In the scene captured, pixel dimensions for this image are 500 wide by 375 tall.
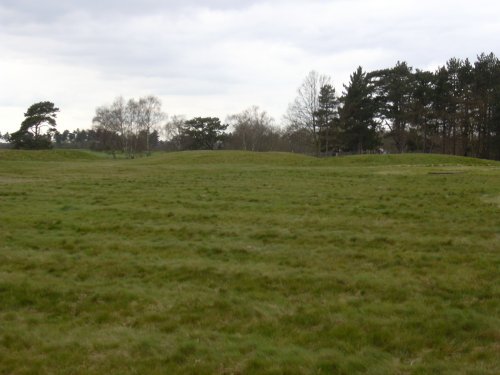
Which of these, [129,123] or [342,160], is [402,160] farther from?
[129,123]

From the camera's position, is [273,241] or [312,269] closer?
[312,269]

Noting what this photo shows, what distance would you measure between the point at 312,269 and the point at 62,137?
547 feet

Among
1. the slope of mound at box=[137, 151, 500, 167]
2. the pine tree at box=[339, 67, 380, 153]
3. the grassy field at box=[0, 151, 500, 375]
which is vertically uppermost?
the pine tree at box=[339, 67, 380, 153]

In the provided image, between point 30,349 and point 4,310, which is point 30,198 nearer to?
point 4,310

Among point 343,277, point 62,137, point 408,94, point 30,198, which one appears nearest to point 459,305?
point 343,277

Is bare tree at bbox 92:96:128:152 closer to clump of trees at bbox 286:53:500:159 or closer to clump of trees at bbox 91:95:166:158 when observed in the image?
→ clump of trees at bbox 91:95:166:158

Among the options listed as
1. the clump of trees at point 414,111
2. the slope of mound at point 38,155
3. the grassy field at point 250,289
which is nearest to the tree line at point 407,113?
the clump of trees at point 414,111

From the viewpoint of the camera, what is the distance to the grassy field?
16.8 ft

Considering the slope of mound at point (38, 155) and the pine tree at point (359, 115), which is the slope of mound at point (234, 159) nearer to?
the slope of mound at point (38, 155)

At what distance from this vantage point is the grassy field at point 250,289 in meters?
5.13

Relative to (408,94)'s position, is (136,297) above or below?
below

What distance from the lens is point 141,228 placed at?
1176cm

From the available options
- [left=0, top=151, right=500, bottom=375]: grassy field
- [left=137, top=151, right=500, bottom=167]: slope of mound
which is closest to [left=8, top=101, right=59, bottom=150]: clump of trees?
[left=137, top=151, right=500, bottom=167]: slope of mound

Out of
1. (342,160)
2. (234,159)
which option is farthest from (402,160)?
(234,159)
